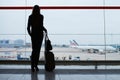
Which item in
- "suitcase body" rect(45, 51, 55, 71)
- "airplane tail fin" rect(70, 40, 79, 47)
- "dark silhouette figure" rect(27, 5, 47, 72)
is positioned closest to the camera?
"dark silhouette figure" rect(27, 5, 47, 72)

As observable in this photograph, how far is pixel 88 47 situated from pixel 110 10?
1.31 m

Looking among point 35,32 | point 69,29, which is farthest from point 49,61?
point 69,29

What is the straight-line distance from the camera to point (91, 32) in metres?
10.6

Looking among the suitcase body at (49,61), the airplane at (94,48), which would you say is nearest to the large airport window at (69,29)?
the airplane at (94,48)

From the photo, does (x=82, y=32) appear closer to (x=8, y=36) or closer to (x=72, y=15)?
(x=72, y=15)

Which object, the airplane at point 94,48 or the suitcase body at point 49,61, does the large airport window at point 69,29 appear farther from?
the suitcase body at point 49,61

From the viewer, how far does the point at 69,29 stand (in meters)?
10.6

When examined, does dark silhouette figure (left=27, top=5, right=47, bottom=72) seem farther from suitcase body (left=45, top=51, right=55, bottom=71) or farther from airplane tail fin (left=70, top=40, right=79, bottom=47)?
airplane tail fin (left=70, top=40, right=79, bottom=47)

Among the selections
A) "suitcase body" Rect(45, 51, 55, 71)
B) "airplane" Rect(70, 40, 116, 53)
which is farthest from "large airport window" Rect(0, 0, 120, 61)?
"suitcase body" Rect(45, 51, 55, 71)

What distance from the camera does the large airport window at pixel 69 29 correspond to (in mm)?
10422

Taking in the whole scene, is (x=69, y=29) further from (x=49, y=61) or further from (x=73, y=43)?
(x=49, y=61)

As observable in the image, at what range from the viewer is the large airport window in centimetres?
1042

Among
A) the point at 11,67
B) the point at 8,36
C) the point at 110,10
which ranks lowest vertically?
the point at 11,67
